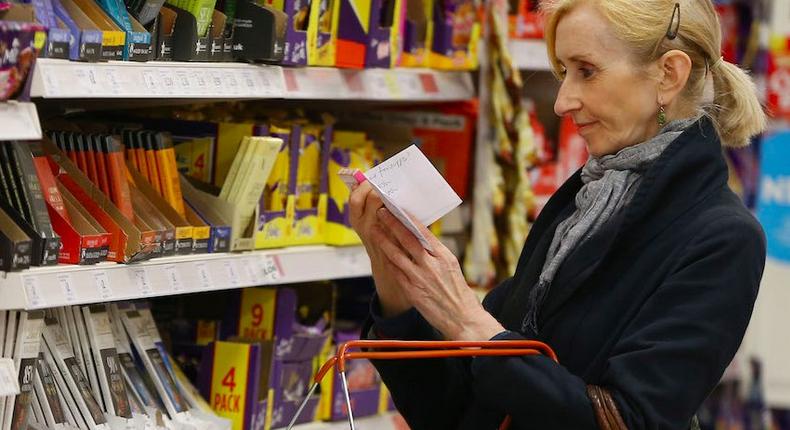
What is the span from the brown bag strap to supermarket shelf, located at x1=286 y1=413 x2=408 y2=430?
52.0 inches

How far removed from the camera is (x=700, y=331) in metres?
2.12

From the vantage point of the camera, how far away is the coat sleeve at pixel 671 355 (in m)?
2.12

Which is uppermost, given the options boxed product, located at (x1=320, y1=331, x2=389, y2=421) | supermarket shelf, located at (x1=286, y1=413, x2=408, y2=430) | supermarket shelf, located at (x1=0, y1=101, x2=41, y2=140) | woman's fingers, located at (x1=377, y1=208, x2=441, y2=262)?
supermarket shelf, located at (x1=0, y1=101, x2=41, y2=140)

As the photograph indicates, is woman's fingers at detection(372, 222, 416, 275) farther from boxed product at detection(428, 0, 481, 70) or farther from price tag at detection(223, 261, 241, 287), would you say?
boxed product at detection(428, 0, 481, 70)

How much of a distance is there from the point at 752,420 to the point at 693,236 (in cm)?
343

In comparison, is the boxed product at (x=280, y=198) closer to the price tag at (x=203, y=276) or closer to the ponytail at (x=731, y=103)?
the price tag at (x=203, y=276)

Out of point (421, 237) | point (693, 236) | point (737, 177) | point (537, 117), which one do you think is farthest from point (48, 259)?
point (737, 177)

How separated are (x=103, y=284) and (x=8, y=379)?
0.27m

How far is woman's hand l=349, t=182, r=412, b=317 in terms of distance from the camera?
2361mm

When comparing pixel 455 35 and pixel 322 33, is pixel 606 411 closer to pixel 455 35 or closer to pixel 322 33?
pixel 322 33

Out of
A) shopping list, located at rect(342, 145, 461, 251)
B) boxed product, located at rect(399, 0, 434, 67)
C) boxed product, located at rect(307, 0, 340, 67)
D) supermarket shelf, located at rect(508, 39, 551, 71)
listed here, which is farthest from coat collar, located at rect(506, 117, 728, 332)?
supermarket shelf, located at rect(508, 39, 551, 71)

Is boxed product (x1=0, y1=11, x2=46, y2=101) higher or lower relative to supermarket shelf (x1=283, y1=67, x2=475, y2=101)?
higher

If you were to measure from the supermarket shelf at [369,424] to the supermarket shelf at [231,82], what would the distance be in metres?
0.85

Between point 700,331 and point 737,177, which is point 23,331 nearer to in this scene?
point 700,331
